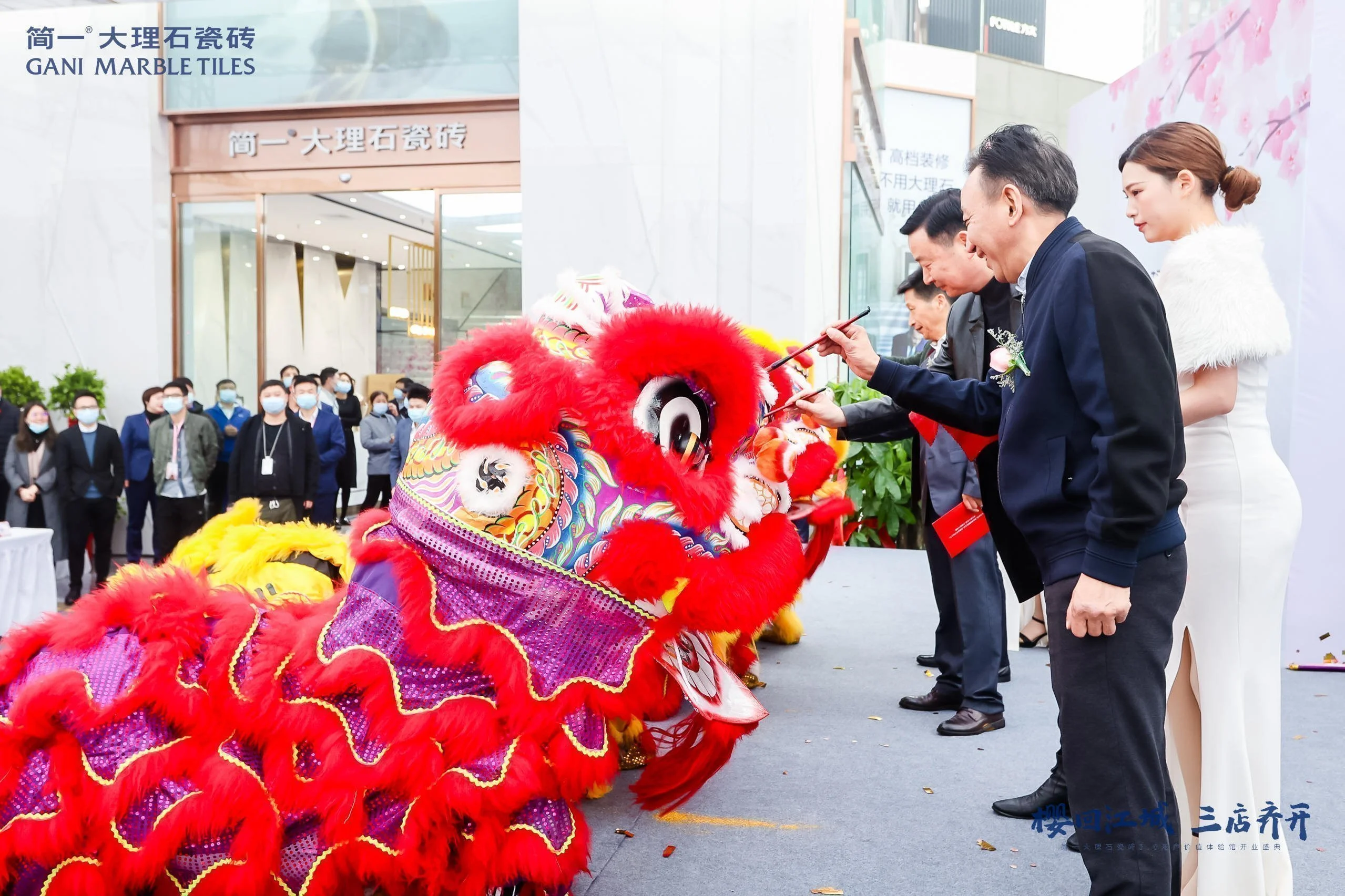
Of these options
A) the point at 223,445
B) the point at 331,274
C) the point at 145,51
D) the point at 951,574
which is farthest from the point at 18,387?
the point at 951,574

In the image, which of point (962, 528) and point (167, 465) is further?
point (167, 465)

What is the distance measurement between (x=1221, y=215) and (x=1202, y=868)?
3276 millimetres

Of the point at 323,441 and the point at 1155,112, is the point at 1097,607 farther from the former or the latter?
the point at 323,441

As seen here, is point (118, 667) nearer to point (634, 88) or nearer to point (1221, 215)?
point (1221, 215)

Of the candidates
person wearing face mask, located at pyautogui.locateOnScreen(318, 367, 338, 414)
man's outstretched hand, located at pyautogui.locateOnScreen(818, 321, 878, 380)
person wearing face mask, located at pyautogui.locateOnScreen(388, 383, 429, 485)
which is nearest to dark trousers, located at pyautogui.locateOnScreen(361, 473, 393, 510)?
person wearing face mask, located at pyautogui.locateOnScreen(388, 383, 429, 485)

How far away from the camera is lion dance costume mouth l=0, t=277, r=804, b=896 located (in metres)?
1.61

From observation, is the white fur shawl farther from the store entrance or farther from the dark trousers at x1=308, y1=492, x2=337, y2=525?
the store entrance

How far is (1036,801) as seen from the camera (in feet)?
8.17

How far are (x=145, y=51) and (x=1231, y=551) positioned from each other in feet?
29.4

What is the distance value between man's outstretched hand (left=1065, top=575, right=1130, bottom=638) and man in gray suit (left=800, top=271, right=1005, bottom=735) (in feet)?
4.40

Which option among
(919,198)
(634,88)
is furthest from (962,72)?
(634,88)

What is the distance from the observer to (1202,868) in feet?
5.86

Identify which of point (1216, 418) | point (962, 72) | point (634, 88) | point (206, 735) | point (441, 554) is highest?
point (962, 72)

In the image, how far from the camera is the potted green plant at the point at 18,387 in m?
7.09
